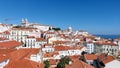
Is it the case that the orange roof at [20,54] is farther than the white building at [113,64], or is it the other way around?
the orange roof at [20,54]

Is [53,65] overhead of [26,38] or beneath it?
beneath

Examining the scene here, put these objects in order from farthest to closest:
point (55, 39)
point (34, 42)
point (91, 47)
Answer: point (55, 39), point (91, 47), point (34, 42)

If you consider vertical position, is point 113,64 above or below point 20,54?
below

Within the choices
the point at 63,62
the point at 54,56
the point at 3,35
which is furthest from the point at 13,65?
the point at 3,35

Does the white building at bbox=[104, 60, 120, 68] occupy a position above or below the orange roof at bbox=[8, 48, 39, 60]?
below

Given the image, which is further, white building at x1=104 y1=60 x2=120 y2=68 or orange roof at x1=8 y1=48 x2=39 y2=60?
orange roof at x1=8 y1=48 x2=39 y2=60

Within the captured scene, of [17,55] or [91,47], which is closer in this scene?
[17,55]

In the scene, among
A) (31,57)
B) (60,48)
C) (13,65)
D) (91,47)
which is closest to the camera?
(13,65)

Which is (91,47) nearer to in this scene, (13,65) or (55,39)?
(55,39)

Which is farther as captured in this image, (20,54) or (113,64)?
(20,54)

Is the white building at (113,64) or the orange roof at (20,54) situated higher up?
the orange roof at (20,54)
